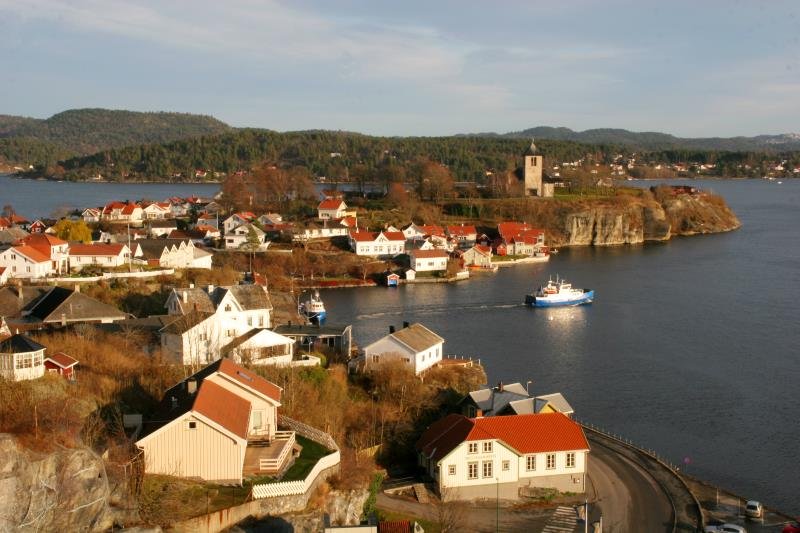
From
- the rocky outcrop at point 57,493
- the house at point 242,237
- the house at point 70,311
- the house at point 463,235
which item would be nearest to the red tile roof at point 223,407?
the rocky outcrop at point 57,493

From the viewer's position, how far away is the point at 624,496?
10.4m

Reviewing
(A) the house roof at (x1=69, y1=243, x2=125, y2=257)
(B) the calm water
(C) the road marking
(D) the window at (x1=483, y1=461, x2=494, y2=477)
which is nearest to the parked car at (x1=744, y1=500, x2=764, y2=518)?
(C) the road marking

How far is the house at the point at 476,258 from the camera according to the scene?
30094 mm

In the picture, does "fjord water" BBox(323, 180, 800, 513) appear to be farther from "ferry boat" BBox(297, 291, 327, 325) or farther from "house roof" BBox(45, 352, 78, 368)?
"house roof" BBox(45, 352, 78, 368)

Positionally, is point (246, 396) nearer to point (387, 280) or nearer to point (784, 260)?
point (387, 280)

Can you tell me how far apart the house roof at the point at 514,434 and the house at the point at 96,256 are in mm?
12292

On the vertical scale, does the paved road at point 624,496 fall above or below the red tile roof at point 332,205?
below

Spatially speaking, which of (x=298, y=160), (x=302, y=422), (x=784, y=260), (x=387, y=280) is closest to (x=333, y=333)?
(x=302, y=422)

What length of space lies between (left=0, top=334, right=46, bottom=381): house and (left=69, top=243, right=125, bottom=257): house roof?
11.7m

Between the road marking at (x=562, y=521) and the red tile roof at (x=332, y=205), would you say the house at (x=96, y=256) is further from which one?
the road marking at (x=562, y=521)

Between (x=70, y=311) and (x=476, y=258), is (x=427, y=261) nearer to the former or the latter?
(x=476, y=258)

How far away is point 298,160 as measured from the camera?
84312 millimetres

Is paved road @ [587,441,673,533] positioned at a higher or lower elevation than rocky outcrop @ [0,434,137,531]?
lower

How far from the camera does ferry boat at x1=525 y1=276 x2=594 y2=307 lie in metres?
23.2
